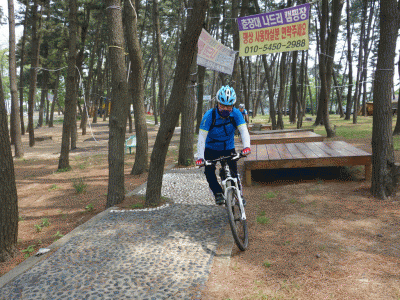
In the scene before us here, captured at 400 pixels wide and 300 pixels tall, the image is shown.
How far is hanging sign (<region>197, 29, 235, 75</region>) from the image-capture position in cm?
918

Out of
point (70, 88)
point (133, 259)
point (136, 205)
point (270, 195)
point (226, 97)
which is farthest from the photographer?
point (70, 88)

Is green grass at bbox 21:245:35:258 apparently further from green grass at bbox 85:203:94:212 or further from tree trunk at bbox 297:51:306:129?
tree trunk at bbox 297:51:306:129

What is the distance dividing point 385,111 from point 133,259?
15.0ft

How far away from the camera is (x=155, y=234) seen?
4.39m

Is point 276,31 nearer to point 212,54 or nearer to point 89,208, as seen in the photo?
point 212,54

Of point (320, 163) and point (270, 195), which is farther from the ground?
point (320, 163)

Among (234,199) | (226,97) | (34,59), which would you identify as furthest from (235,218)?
(34,59)

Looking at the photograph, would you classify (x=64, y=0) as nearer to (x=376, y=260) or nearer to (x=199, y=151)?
(x=199, y=151)

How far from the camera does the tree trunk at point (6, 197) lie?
4020 millimetres

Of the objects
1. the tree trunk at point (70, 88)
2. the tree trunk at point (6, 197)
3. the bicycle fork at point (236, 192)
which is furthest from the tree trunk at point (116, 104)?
the tree trunk at point (70, 88)

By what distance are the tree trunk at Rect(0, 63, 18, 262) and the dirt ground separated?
0.23m

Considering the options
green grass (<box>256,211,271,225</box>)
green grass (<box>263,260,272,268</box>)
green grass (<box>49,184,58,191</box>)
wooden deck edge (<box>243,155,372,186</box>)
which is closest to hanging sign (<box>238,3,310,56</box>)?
wooden deck edge (<box>243,155,372,186</box>)

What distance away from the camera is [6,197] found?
4.07 meters

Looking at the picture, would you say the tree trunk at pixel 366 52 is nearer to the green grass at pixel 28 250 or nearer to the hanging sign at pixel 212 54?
the hanging sign at pixel 212 54
